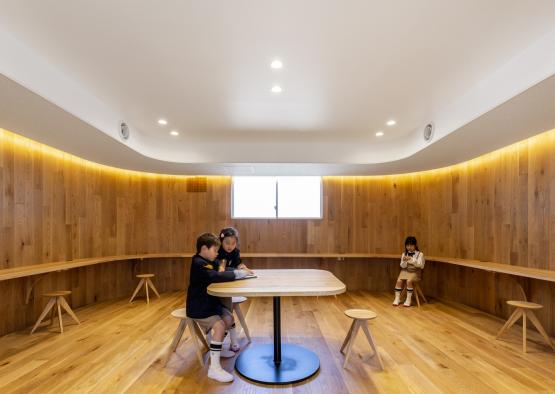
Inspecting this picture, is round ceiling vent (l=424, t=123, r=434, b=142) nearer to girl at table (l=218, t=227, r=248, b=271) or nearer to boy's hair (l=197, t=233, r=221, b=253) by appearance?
girl at table (l=218, t=227, r=248, b=271)

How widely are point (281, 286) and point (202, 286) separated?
71 centimetres

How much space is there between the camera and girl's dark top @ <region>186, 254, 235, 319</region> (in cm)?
282

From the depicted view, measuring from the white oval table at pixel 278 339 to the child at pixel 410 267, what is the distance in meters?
2.48

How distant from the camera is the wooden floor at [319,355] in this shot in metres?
2.68

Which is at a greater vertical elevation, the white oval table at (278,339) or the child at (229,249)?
the child at (229,249)

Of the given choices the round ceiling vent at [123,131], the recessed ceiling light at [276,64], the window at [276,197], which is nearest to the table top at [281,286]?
the recessed ceiling light at [276,64]

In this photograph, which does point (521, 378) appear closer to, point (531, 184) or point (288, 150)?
point (531, 184)

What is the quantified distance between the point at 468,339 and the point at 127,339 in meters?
3.89

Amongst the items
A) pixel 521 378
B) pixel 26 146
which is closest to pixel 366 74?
pixel 521 378

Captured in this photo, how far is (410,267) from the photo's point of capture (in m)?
5.33

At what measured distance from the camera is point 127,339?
3744 millimetres

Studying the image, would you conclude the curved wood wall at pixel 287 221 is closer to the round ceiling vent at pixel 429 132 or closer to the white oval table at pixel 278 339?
the round ceiling vent at pixel 429 132

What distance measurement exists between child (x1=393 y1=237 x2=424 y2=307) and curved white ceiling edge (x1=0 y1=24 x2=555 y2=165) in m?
1.48

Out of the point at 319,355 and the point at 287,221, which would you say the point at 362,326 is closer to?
the point at 319,355
